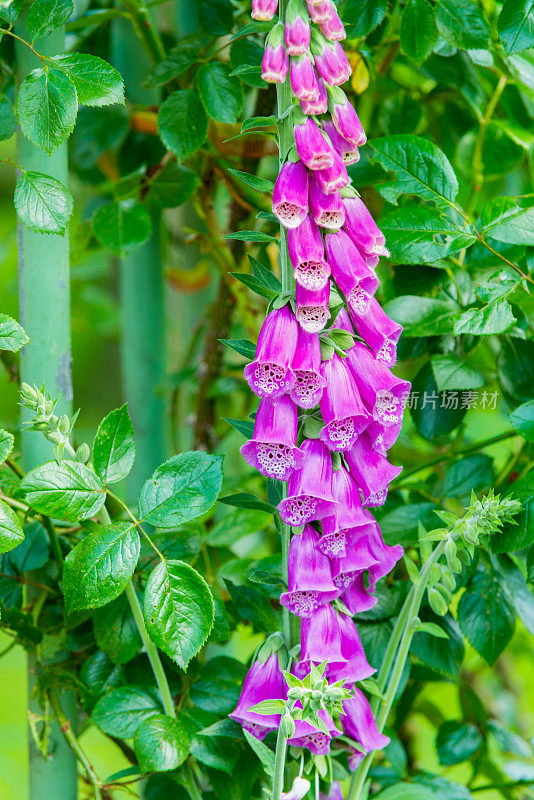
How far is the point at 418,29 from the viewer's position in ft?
1.77

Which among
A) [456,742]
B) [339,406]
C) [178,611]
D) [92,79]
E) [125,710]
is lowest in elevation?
[456,742]

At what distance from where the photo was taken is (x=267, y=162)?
1143 millimetres

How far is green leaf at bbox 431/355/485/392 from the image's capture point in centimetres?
55

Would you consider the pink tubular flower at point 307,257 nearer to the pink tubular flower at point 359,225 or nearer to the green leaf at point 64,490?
the pink tubular flower at point 359,225

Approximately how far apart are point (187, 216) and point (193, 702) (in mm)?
642

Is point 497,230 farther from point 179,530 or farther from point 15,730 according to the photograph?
point 15,730

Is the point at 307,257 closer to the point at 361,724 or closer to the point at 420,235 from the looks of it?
the point at 420,235

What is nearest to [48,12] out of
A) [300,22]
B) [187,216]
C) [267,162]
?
[300,22]

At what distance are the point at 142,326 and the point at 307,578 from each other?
0.46 metres

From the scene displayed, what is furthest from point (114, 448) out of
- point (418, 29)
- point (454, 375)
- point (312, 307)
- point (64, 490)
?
point (418, 29)

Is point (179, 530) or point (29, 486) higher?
point (29, 486)

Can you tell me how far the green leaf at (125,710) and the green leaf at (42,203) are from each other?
300 mm

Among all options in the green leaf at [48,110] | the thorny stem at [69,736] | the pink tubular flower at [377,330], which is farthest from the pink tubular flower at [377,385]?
the thorny stem at [69,736]

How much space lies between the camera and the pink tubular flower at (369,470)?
1.46 feet
